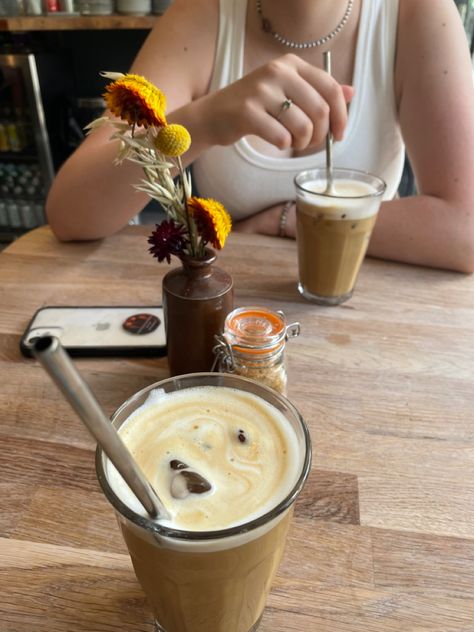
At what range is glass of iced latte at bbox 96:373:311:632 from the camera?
0.35 meters

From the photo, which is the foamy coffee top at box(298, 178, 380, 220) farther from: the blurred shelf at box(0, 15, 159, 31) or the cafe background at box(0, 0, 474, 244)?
the blurred shelf at box(0, 15, 159, 31)

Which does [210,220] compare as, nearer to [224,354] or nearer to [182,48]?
[224,354]

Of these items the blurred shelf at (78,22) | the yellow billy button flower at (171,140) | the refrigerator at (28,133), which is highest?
the blurred shelf at (78,22)

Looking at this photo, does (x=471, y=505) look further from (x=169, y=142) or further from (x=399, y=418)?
(x=169, y=142)

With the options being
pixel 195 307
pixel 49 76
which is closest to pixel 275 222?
pixel 195 307

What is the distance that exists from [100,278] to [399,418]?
53cm

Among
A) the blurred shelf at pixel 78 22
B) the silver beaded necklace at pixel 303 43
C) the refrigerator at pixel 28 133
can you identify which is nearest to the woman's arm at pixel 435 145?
the silver beaded necklace at pixel 303 43

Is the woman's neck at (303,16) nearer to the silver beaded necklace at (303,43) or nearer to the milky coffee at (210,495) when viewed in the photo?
the silver beaded necklace at (303,43)

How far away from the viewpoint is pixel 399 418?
2.00ft

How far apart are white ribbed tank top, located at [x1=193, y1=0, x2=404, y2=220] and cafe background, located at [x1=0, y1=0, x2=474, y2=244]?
44.1 inches

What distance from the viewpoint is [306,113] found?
2.59 feet

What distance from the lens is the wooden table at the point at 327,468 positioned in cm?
43

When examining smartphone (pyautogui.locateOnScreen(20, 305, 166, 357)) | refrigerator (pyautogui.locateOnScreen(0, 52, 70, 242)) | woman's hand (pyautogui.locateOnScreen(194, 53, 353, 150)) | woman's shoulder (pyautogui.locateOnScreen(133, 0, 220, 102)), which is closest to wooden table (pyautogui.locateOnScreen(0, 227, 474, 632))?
smartphone (pyautogui.locateOnScreen(20, 305, 166, 357))

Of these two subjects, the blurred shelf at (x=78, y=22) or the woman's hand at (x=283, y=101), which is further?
the blurred shelf at (x=78, y=22)
